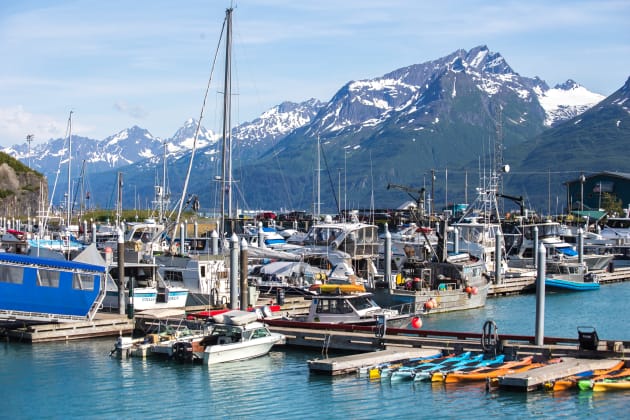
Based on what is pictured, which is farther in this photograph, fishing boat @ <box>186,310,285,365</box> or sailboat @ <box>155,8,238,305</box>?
sailboat @ <box>155,8,238,305</box>

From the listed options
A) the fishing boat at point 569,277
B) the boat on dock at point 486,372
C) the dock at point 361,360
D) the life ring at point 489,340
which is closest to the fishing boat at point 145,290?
the dock at point 361,360

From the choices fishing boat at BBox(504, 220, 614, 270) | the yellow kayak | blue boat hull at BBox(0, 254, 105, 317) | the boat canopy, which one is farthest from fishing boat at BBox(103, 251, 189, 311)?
the boat canopy

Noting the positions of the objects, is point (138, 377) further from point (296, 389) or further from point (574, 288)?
point (574, 288)

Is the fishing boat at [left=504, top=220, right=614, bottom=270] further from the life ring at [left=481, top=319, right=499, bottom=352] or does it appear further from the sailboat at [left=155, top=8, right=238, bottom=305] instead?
the life ring at [left=481, top=319, right=499, bottom=352]

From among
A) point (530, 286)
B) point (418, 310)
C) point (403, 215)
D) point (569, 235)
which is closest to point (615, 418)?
point (418, 310)

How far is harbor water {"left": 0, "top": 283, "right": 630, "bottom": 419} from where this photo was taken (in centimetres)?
2695

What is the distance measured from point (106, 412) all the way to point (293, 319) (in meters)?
13.6

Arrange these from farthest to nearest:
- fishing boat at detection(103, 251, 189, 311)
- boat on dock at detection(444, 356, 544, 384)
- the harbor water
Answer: fishing boat at detection(103, 251, 189, 311) < boat on dock at detection(444, 356, 544, 384) < the harbor water

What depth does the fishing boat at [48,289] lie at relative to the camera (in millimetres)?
36969

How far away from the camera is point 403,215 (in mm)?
120188

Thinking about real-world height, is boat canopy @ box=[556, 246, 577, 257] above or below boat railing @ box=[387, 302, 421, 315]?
above

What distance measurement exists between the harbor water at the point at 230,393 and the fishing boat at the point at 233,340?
0.36 metres

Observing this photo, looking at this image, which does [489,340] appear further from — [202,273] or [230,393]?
[202,273]

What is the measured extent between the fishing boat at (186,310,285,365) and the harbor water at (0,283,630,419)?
36cm
